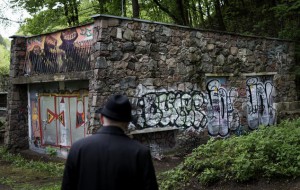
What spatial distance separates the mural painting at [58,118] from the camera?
35.4ft

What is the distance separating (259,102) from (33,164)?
7.25 metres

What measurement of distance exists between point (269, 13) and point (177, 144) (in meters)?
8.37

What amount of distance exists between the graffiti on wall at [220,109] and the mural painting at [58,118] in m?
3.61

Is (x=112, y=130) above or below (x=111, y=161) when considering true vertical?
above

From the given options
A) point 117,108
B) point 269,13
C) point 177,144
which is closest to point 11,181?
point 177,144

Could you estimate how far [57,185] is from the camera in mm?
7812

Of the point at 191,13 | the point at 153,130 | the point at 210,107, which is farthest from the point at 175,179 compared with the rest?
the point at 191,13

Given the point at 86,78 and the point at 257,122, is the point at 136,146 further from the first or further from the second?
the point at 257,122

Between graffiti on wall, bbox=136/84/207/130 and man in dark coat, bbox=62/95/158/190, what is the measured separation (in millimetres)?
6880

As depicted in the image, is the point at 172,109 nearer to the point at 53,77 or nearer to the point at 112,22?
the point at 112,22

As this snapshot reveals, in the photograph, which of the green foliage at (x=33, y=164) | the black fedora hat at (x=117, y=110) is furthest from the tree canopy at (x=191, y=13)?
the black fedora hat at (x=117, y=110)

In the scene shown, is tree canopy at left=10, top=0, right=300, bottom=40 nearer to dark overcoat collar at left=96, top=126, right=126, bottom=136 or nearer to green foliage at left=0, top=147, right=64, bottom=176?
green foliage at left=0, top=147, right=64, bottom=176

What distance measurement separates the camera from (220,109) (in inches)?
459

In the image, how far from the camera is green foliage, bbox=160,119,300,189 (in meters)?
5.89
